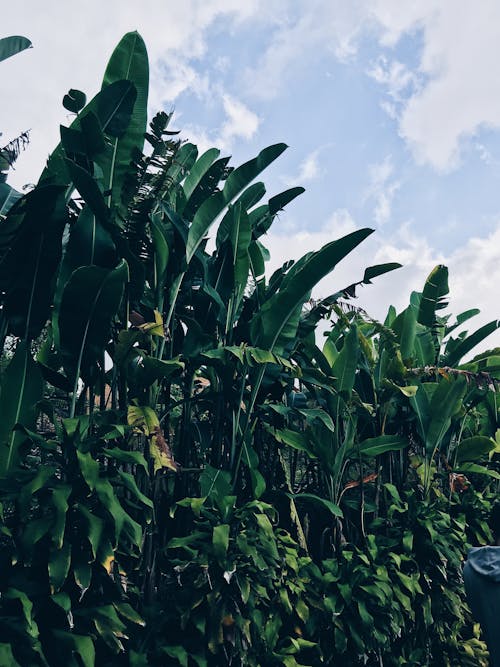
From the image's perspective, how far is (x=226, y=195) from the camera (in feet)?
12.3

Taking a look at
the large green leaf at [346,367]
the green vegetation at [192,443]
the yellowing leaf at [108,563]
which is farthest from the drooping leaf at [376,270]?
the yellowing leaf at [108,563]

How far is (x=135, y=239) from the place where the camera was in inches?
142

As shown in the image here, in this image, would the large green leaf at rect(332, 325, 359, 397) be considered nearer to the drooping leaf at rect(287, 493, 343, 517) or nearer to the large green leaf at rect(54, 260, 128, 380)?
the drooping leaf at rect(287, 493, 343, 517)

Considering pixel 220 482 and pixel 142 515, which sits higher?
pixel 220 482

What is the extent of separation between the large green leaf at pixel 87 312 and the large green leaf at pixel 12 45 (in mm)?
1551

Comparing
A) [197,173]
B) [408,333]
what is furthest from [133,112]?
[408,333]

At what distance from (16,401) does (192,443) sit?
1267 mm

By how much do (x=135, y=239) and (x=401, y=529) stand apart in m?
2.69

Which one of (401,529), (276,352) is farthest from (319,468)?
(276,352)

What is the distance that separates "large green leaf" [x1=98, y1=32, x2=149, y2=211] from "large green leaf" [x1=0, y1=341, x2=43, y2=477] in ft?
3.69

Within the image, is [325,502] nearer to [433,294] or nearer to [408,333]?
[408,333]

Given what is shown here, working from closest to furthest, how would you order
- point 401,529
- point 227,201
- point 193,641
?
point 193,641 → point 227,201 → point 401,529

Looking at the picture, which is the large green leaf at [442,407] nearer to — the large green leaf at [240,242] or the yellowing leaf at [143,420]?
the large green leaf at [240,242]

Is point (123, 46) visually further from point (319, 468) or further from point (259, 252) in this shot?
point (319, 468)
